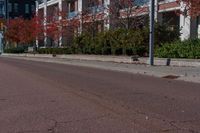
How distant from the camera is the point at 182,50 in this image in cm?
2906

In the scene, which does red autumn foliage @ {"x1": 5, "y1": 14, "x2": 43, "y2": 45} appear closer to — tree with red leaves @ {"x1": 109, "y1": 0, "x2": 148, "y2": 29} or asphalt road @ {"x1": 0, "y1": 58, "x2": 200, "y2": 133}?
tree with red leaves @ {"x1": 109, "y1": 0, "x2": 148, "y2": 29}

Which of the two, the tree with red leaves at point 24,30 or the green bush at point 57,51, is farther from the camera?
the tree with red leaves at point 24,30

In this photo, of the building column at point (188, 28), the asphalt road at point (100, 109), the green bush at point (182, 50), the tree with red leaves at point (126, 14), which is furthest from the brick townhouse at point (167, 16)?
the asphalt road at point (100, 109)

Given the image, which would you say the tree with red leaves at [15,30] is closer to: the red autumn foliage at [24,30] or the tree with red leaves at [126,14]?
the red autumn foliage at [24,30]

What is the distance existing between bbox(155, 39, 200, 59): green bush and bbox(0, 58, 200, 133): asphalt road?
1126 centimetres

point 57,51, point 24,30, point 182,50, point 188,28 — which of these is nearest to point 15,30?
point 24,30

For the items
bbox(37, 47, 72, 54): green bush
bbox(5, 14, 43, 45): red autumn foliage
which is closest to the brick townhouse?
bbox(37, 47, 72, 54): green bush

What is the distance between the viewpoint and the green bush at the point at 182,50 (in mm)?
27969

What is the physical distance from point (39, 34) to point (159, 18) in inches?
1056

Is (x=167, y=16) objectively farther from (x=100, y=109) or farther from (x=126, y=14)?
(x=100, y=109)

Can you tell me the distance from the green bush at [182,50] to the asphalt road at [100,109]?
11262 millimetres

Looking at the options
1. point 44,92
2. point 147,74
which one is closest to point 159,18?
point 147,74

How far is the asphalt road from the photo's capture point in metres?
9.05

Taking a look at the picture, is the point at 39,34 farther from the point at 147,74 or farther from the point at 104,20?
the point at 147,74
